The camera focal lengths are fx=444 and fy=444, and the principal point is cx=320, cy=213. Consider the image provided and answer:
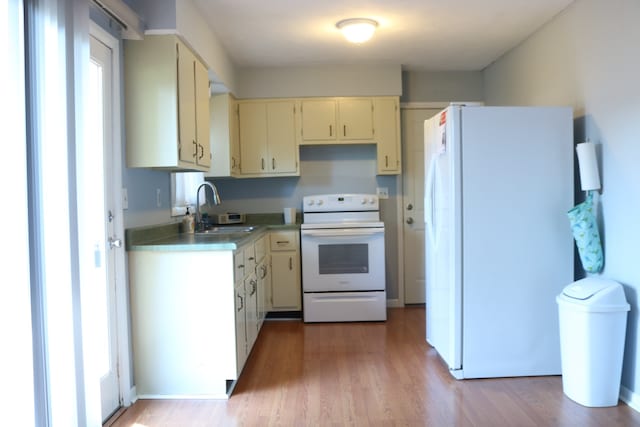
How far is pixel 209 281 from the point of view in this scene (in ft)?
8.23

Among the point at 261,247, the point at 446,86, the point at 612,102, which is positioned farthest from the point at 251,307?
the point at 446,86

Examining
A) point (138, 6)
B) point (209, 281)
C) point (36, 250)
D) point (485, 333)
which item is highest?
point (138, 6)

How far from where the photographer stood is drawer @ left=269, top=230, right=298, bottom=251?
13.5 ft

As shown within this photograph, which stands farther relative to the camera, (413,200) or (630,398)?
(413,200)

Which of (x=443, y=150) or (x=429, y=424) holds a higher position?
(x=443, y=150)

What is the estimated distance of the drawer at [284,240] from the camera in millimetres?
4121

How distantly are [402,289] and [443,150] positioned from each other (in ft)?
6.79

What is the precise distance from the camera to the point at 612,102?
2547 mm

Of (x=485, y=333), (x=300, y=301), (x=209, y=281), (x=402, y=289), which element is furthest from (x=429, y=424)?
(x=402, y=289)

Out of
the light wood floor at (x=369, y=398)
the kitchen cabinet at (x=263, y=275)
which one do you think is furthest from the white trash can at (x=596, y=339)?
the kitchen cabinet at (x=263, y=275)

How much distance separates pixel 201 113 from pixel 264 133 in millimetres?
1286

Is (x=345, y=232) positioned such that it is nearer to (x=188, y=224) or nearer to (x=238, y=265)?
(x=188, y=224)

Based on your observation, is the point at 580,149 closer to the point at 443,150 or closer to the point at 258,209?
the point at 443,150

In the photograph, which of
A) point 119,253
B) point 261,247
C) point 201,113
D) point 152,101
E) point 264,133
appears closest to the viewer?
point 119,253
